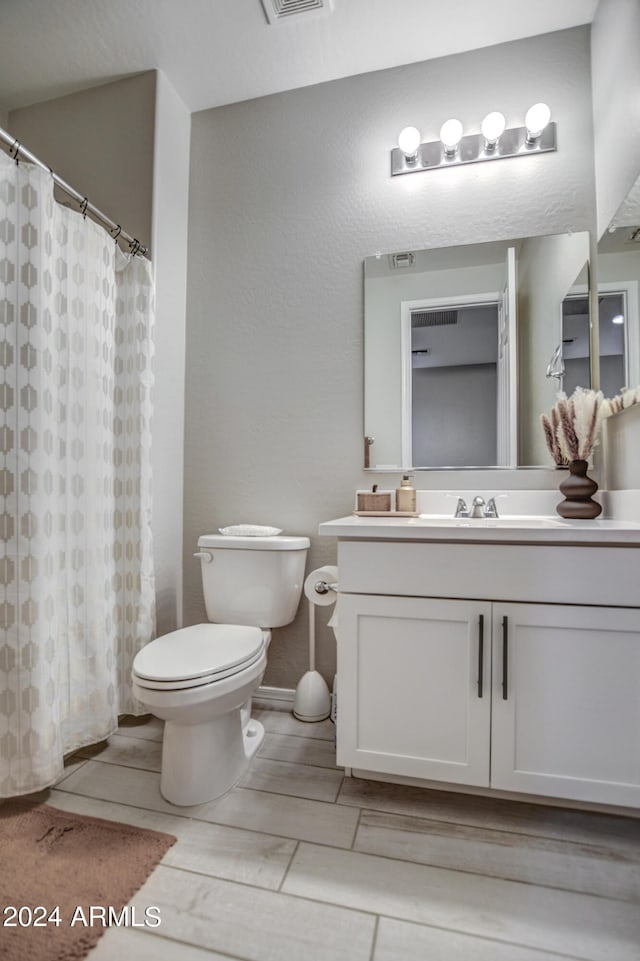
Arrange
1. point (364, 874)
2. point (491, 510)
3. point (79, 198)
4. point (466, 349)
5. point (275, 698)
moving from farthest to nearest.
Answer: point (275, 698) → point (466, 349) → point (491, 510) → point (79, 198) → point (364, 874)

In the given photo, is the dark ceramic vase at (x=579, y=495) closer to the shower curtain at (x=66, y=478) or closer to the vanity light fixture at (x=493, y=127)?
the vanity light fixture at (x=493, y=127)

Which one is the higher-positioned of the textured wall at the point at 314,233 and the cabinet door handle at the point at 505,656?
the textured wall at the point at 314,233

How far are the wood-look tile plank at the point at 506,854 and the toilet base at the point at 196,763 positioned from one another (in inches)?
16.9

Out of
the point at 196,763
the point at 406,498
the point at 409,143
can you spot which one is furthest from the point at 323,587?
the point at 409,143

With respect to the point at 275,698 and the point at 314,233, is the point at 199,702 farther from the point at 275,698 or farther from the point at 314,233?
the point at 314,233

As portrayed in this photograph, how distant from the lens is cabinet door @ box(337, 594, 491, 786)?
1237 millimetres

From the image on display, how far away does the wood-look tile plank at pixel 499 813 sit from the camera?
121 cm

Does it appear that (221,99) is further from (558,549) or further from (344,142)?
(558,549)

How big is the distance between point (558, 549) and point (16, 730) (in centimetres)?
155

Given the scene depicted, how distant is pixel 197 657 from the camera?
1.35 meters

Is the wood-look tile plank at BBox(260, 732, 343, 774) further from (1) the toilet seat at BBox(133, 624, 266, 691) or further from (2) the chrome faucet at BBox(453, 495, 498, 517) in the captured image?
(2) the chrome faucet at BBox(453, 495, 498, 517)

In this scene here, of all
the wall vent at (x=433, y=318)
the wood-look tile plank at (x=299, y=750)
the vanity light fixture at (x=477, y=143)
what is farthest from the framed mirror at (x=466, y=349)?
the wood-look tile plank at (x=299, y=750)

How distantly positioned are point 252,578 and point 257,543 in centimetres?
14

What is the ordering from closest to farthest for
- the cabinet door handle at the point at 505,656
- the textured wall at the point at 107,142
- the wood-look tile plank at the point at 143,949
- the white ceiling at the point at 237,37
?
the wood-look tile plank at the point at 143,949 → the cabinet door handle at the point at 505,656 → the white ceiling at the point at 237,37 → the textured wall at the point at 107,142
